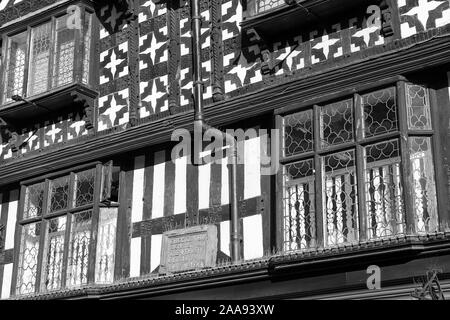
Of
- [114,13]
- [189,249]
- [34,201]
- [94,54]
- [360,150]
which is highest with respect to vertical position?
[114,13]

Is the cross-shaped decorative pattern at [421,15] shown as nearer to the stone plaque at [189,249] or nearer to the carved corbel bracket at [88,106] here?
the stone plaque at [189,249]

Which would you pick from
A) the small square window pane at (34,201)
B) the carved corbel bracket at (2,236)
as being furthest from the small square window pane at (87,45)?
the carved corbel bracket at (2,236)

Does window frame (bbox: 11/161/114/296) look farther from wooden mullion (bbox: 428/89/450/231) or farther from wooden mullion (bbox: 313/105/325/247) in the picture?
wooden mullion (bbox: 428/89/450/231)

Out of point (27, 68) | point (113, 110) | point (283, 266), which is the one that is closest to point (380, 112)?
point (283, 266)

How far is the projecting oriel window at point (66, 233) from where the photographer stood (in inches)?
577

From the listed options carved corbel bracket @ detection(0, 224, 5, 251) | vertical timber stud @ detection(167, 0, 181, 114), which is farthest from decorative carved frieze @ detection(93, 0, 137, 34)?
carved corbel bracket @ detection(0, 224, 5, 251)

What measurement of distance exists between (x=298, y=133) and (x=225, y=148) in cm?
151

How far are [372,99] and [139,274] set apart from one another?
16.6ft

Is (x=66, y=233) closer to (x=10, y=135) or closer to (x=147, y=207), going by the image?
(x=147, y=207)

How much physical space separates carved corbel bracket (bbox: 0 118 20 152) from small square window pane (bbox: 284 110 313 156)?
21.1ft

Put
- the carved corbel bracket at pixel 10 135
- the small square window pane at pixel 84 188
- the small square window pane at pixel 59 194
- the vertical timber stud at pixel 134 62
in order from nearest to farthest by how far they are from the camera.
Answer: the vertical timber stud at pixel 134 62, the small square window pane at pixel 84 188, the small square window pane at pixel 59 194, the carved corbel bracket at pixel 10 135

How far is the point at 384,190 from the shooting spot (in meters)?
11.5

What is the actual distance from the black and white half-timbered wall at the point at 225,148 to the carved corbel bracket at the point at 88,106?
1.1 inches
